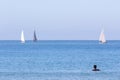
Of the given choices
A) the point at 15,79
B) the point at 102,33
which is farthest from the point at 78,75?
the point at 102,33

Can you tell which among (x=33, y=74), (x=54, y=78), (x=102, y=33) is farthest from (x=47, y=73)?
(x=102, y=33)

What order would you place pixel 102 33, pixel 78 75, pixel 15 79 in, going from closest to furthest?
pixel 15 79 < pixel 78 75 < pixel 102 33

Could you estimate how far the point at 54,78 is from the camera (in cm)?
6153

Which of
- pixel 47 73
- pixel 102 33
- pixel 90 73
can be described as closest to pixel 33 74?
pixel 47 73

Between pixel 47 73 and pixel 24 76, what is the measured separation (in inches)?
214

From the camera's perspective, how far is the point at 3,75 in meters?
65.2

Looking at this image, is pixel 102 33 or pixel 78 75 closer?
pixel 78 75

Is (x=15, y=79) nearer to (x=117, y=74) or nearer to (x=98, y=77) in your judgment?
(x=98, y=77)

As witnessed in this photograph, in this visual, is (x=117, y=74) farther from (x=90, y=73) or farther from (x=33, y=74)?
(x=33, y=74)

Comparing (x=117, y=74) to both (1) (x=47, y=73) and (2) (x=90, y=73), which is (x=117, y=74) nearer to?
(2) (x=90, y=73)

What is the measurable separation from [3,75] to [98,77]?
1118 cm

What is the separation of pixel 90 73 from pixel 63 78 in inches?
292

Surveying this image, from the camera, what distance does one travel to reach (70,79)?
60.5 metres

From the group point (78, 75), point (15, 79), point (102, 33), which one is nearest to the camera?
point (15, 79)
